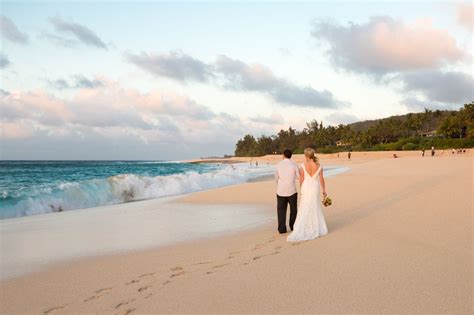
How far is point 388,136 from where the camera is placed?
114000 millimetres

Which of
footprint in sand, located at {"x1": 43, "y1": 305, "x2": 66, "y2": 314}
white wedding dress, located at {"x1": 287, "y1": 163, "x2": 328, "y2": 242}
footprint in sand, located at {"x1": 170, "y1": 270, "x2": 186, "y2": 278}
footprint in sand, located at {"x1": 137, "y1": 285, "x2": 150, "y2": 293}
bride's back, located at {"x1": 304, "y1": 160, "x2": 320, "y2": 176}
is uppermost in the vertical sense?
bride's back, located at {"x1": 304, "y1": 160, "x2": 320, "y2": 176}

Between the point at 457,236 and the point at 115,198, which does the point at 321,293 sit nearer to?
the point at 457,236

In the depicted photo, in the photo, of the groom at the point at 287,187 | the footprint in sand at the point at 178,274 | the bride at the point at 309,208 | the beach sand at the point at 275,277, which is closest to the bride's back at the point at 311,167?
the bride at the point at 309,208

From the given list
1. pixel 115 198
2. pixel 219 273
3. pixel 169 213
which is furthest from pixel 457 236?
pixel 115 198

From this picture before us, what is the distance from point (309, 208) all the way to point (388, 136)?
11576 centimetres

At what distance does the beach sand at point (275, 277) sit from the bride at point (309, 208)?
1.13ft

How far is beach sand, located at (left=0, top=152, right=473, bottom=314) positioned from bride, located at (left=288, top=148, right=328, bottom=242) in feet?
1.13

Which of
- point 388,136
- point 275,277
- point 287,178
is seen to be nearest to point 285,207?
point 287,178

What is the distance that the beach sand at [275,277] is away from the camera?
13.9 feet

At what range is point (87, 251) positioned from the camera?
7.12 metres

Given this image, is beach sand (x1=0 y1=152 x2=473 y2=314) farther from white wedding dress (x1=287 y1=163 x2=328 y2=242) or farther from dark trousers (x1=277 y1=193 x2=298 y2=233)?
dark trousers (x1=277 y1=193 x2=298 y2=233)

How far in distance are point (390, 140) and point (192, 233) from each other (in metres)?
117

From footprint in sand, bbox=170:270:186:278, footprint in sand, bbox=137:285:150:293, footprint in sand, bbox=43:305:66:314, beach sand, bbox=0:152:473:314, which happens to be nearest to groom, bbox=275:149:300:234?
beach sand, bbox=0:152:473:314

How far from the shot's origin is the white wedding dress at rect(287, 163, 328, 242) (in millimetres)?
7480
